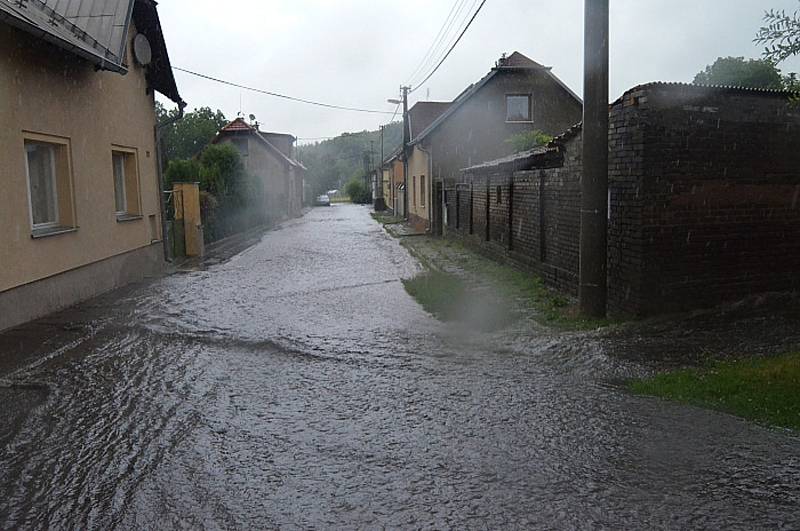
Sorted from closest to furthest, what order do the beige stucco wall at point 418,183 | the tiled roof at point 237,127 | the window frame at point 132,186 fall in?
the window frame at point 132,186 < the beige stucco wall at point 418,183 < the tiled roof at point 237,127

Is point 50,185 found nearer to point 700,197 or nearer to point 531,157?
point 531,157

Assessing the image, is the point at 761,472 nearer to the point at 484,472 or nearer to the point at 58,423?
the point at 484,472

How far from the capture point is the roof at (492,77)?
2736cm

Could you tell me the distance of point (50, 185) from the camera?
10805 mm

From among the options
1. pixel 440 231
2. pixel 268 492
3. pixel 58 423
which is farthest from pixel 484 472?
pixel 440 231

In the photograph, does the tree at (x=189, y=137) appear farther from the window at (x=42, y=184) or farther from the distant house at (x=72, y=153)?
the window at (x=42, y=184)

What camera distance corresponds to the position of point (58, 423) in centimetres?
543

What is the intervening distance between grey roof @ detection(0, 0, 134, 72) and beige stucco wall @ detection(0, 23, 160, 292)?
15.2 inches

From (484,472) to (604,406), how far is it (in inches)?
65.7

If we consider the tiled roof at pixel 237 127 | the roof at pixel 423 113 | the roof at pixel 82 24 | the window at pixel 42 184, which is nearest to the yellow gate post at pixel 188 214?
the roof at pixel 82 24

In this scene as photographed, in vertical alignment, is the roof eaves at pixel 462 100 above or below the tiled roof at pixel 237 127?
below

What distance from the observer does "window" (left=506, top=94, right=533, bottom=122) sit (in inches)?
1133

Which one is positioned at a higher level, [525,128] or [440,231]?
[525,128]

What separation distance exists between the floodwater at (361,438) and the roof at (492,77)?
19.5 m
